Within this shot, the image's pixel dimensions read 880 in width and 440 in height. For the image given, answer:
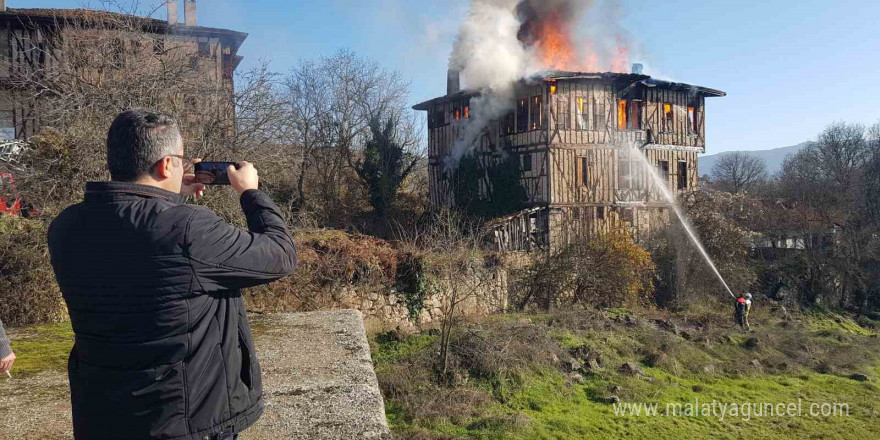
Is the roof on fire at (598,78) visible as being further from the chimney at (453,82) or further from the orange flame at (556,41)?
the orange flame at (556,41)

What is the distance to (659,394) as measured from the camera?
1259cm

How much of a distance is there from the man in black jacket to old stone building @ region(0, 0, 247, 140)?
11.6 meters

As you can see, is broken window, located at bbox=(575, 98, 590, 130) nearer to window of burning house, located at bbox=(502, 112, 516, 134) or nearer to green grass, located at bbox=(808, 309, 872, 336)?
window of burning house, located at bbox=(502, 112, 516, 134)

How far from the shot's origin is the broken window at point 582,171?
23656 mm

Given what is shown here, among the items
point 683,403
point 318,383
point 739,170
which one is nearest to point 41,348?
point 318,383

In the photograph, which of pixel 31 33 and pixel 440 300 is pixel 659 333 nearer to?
pixel 440 300

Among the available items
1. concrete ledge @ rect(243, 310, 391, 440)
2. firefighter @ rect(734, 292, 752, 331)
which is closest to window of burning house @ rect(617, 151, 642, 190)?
firefighter @ rect(734, 292, 752, 331)

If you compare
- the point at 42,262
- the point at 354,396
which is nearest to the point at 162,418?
the point at 354,396

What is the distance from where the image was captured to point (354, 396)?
4.31 metres

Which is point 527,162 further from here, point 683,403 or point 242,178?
point 242,178

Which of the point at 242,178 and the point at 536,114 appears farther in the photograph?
the point at 536,114

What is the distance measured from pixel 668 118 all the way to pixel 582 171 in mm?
5292

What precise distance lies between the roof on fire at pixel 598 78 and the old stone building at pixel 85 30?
343 inches

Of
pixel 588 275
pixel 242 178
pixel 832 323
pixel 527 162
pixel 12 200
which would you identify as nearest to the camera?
pixel 242 178
